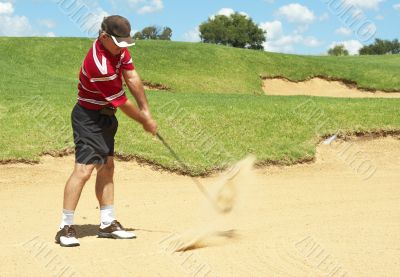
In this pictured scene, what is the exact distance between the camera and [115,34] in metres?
5.79

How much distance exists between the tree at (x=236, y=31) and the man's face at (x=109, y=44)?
7753cm

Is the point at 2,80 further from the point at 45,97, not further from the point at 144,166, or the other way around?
the point at 144,166

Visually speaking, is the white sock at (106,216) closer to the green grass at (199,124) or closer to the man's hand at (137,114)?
the man's hand at (137,114)

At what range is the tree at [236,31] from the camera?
273 feet

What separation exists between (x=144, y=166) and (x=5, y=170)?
236cm

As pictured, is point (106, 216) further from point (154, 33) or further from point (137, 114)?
point (154, 33)

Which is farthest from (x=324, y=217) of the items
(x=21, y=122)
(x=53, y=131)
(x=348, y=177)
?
(x=21, y=122)

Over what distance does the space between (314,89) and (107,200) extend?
63.0 feet

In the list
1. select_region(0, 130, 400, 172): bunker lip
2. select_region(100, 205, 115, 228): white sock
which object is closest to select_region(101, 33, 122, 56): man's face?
select_region(100, 205, 115, 228): white sock

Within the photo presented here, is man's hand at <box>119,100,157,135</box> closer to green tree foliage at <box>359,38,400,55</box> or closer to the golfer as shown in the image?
the golfer

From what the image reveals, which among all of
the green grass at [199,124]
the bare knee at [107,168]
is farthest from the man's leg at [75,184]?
the green grass at [199,124]

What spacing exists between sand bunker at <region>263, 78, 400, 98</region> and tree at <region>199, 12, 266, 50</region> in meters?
57.9

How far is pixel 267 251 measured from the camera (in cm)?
554

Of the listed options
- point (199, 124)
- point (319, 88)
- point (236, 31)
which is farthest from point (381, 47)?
point (199, 124)
